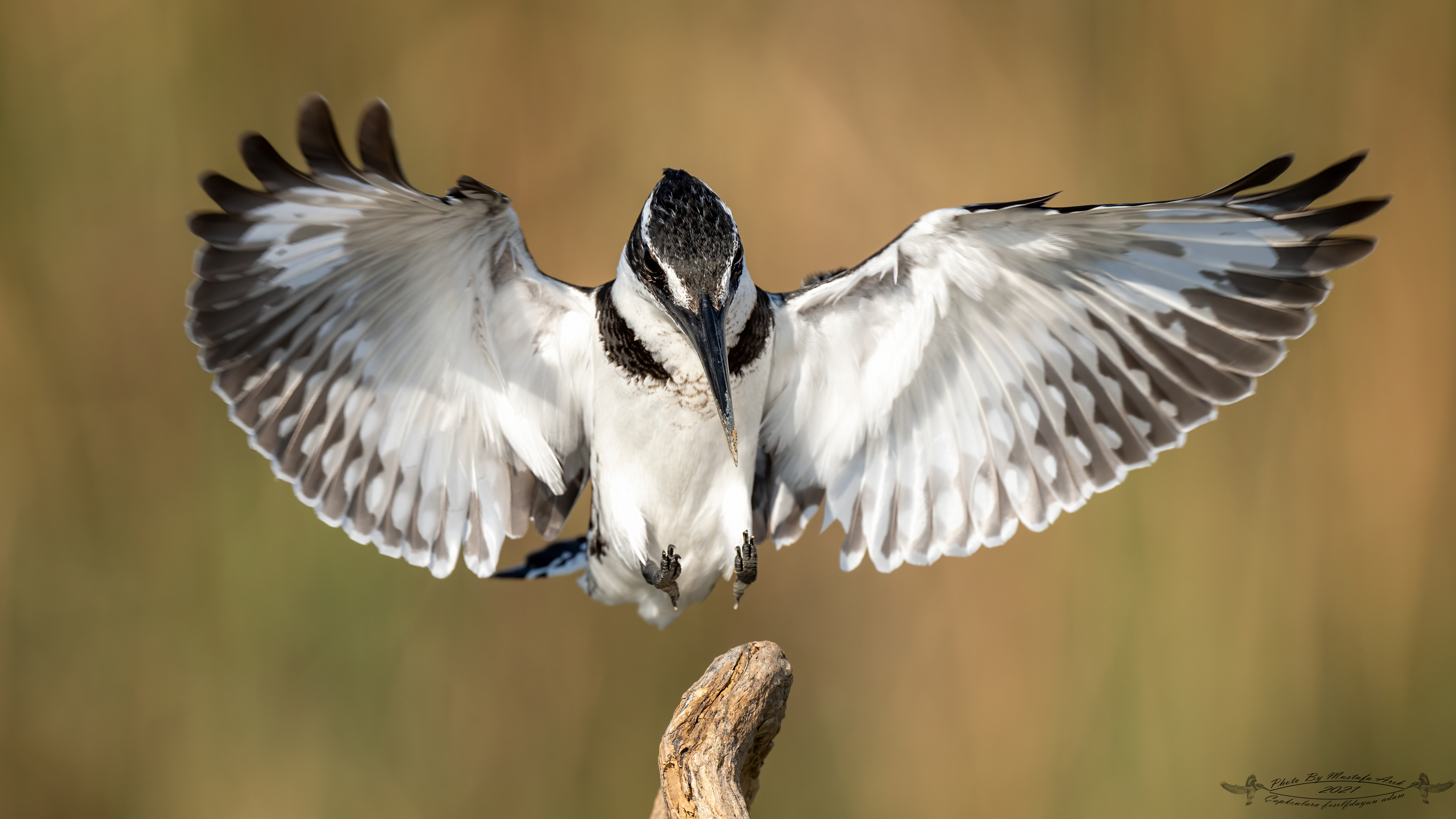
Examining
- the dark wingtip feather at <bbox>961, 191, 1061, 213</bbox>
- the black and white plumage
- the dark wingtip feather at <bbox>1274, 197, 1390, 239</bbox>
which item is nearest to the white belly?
the black and white plumage

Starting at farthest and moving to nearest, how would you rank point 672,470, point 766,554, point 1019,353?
point 766,554 → point 1019,353 → point 672,470

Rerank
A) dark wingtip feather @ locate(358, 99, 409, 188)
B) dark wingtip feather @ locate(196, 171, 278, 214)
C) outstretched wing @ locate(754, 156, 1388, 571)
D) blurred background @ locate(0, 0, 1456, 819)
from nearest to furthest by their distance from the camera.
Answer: dark wingtip feather @ locate(358, 99, 409, 188), dark wingtip feather @ locate(196, 171, 278, 214), outstretched wing @ locate(754, 156, 1388, 571), blurred background @ locate(0, 0, 1456, 819)

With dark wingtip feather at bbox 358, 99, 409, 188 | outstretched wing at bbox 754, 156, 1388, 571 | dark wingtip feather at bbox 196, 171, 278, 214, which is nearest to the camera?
dark wingtip feather at bbox 358, 99, 409, 188

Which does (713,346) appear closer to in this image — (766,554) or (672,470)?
(672,470)

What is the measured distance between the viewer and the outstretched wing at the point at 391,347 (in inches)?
36.8

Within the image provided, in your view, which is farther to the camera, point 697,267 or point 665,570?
point 665,570

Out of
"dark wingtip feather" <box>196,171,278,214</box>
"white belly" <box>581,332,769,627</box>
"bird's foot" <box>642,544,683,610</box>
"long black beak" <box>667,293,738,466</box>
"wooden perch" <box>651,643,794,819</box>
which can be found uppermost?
"dark wingtip feather" <box>196,171,278,214</box>

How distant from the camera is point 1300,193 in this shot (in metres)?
0.99

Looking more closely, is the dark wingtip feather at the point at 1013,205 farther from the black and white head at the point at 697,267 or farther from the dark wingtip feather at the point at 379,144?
the dark wingtip feather at the point at 379,144

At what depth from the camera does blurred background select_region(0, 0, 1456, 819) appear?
1.55m

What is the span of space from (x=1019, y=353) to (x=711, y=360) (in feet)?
1.50

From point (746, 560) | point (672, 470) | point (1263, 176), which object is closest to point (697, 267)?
point (672, 470)

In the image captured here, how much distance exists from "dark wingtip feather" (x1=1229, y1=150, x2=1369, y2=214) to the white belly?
54 centimetres

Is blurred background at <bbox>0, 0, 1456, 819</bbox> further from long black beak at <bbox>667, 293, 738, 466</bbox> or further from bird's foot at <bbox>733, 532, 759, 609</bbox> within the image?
long black beak at <bbox>667, 293, 738, 466</bbox>
